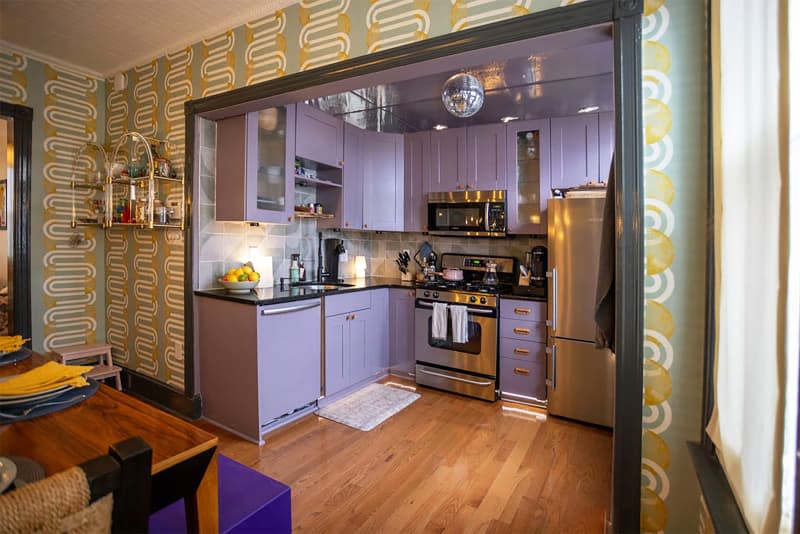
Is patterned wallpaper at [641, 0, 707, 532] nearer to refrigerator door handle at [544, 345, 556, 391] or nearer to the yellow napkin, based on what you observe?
refrigerator door handle at [544, 345, 556, 391]

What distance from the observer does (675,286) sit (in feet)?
4.71

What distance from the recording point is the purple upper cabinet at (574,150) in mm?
3427

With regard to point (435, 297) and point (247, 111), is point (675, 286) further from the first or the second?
point (247, 111)

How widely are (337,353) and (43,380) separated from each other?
2.25 metres

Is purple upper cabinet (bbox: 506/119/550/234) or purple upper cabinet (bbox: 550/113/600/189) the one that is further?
purple upper cabinet (bbox: 506/119/550/234)

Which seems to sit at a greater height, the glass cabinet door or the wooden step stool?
the glass cabinet door

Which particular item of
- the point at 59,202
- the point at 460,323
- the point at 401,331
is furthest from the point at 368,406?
the point at 59,202

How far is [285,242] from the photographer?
12.4 feet

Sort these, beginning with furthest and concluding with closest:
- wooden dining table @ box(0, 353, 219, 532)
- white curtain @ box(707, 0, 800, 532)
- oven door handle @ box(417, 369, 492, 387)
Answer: oven door handle @ box(417, 369, 492, 387) < wooden dining table @ box(0, 353, 219, 532) < white curtain @ box(707, 0, 800, 532)

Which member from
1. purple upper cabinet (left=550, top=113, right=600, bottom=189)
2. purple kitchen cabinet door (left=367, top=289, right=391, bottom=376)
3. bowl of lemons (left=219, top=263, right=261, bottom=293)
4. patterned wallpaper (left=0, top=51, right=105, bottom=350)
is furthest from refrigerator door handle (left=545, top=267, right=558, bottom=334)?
patterned wallpaper (left=0, top=51, right=105, bottom=350)

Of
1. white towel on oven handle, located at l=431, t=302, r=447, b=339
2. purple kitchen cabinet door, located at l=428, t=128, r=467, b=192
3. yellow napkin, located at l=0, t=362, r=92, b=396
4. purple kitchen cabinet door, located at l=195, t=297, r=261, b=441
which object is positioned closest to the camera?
yellow napkin, located at l=0, t=362, r=92, b=396

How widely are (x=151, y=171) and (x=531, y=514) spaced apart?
318 cm

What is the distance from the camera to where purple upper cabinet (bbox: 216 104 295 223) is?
288cm

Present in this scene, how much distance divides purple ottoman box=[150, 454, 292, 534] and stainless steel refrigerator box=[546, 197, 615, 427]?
2401 mm
